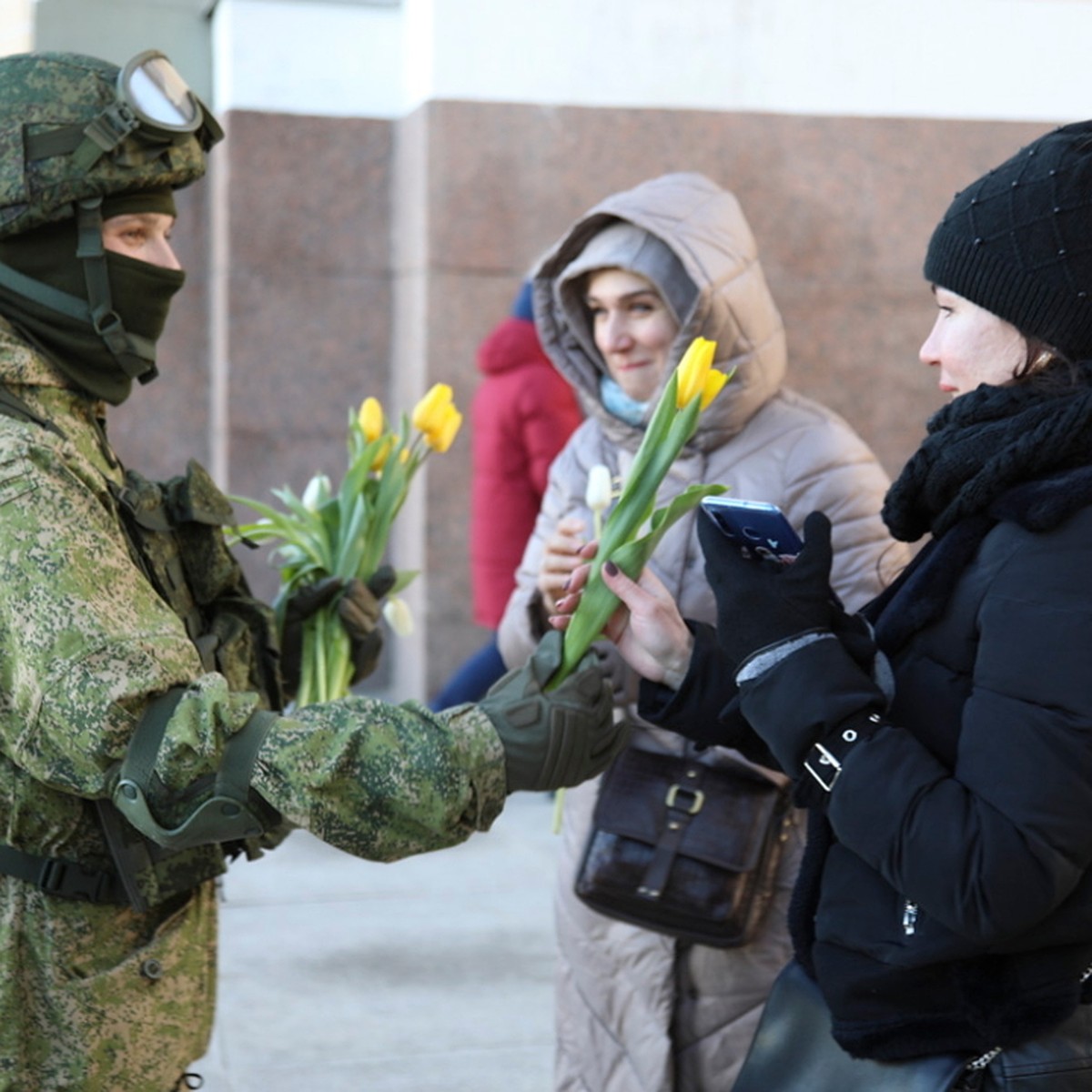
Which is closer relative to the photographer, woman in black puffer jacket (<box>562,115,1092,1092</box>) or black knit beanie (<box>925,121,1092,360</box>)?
woman in black puffer jacket (<box>562,115,1092,1092</box>)

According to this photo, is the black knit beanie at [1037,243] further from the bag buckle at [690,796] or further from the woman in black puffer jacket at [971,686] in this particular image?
the bag buckle at [690,796]

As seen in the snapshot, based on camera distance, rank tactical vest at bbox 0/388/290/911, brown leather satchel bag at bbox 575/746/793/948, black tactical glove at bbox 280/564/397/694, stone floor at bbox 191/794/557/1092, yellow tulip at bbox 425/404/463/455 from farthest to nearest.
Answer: stone floor at bbox 191/794/557/1092
yellow tulip at bbox 425/404/463/455
black tactical glove at bbox 280/564/397/694
brown leather satchel bag at bbox 575/746/793/948
tactical vest at bbox 0/388/290/911

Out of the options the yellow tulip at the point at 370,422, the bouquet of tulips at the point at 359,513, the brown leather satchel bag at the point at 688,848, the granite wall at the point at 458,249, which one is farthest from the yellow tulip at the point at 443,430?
the granite wall at the point at 458,249

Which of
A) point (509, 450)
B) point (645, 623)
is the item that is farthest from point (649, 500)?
point (509, 450)

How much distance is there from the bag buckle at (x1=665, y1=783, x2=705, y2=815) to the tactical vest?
697 millimetres

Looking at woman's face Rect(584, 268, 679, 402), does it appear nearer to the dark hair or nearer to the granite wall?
the dark hair

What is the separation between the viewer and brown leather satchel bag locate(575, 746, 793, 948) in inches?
104

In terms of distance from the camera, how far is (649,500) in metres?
2.21

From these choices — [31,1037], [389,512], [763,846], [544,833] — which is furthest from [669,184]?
[544,833]

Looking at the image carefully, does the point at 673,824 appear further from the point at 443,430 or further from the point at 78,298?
the point at 78,298

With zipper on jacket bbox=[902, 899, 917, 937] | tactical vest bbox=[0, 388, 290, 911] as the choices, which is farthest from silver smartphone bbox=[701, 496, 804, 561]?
tactical vest bbox=[0, 388, 290, 911]

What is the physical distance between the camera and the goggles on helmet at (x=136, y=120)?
208cm

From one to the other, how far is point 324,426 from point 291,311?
0.51 meters

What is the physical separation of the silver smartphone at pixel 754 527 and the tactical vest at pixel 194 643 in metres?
0.63
